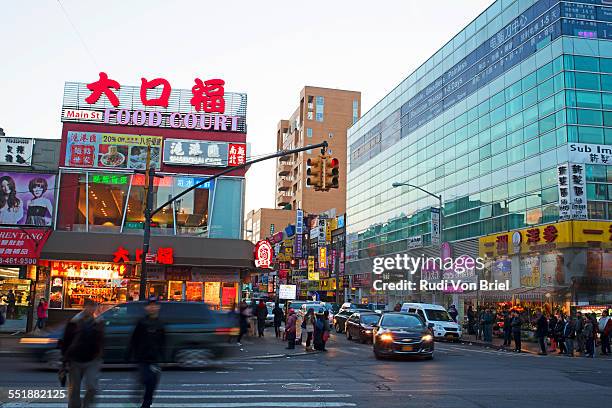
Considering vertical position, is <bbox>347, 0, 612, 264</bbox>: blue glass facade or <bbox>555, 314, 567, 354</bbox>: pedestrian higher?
<bbox>347, 0, 612, 264</bbox>: blue glass facade

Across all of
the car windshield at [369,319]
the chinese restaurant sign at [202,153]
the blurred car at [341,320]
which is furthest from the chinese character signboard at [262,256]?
the blurred car at [341,320]

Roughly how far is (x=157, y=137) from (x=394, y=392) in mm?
24279

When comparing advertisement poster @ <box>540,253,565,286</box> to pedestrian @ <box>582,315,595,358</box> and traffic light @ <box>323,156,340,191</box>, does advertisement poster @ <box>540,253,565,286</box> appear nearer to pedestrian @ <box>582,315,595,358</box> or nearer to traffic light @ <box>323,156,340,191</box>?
pedestrian @ <box>582,315,595,358</box>

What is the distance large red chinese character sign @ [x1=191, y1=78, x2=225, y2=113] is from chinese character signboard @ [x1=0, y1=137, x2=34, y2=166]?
914 centimetres

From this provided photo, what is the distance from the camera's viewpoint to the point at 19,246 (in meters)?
28.7

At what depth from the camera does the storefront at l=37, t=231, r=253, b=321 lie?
1160 inches

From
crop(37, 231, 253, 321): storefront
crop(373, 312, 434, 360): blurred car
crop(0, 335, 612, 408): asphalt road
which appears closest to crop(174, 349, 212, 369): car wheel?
crop(0, 335, 612, 408): asphalt road

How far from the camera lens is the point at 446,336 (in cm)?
3262

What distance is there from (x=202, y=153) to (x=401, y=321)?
16707 mm

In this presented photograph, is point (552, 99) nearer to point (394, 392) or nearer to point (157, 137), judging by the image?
point (157, 137)

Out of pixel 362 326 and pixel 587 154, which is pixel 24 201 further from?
pixel 587 154

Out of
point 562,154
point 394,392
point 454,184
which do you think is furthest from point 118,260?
point 454,184

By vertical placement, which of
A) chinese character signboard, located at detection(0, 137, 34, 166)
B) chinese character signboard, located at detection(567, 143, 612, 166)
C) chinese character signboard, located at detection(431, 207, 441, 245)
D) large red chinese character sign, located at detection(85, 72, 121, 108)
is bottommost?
chinese character signboard, located at detection(431, 207, 441, 245)

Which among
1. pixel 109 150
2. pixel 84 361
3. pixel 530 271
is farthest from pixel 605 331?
pixel 109 150
